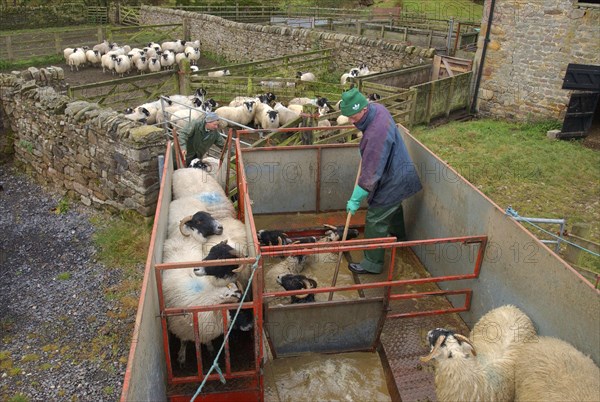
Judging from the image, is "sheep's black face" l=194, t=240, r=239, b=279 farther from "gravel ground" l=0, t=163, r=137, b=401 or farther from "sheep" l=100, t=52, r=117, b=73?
"sheep" l=100, t=52, r=117, b=73

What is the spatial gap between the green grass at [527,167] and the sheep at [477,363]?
11.8 feet

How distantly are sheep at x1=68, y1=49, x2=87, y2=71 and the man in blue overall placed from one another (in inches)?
753

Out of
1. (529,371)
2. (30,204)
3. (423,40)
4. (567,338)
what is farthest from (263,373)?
(423,40)

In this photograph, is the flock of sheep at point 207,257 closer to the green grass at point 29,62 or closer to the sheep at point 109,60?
the sheep at point 109,60

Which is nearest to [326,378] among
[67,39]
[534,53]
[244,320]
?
[244,320]

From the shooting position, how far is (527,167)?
10508 mm

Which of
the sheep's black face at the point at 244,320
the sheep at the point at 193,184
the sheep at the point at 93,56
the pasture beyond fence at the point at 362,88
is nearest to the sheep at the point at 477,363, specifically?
the sheep's black face at the point at 244,320

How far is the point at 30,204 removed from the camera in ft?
31.7

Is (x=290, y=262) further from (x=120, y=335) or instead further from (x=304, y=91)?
(x=304, y=91)

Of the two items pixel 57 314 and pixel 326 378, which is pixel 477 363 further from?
pixel 57 314

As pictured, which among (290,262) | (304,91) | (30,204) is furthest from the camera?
(304,91)

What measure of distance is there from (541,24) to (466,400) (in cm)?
1185

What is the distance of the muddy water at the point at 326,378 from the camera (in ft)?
15.3

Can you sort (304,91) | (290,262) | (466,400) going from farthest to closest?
(304,91), (290,262), (466,400)
